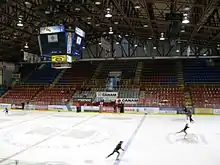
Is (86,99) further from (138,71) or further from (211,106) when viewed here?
(211,106)

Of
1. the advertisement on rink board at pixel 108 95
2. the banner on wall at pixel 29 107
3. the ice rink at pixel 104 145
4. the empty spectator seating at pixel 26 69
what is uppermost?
the empty spectator seating at pixel 26 69

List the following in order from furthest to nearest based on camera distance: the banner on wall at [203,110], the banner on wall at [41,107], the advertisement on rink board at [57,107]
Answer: the banner on wall at [41,107]
the advertisement on rink board at [57,107]
the banner on wall at [203,110]

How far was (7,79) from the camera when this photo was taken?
4016 centimetres

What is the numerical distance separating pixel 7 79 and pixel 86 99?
15.1 meters

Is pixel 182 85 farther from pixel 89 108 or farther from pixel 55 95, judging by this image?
pixel 55 95

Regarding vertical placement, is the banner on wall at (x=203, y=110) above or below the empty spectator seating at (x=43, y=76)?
below

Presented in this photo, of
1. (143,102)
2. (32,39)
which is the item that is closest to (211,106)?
(143,102)

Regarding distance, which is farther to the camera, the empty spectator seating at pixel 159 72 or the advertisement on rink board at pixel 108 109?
the empty spectator seating at pixel 159 72

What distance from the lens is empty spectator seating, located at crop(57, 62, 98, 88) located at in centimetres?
3516

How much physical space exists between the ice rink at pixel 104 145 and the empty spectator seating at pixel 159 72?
14397 mm

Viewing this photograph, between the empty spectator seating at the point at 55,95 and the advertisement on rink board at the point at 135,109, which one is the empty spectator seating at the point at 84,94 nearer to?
the empty spectator seating at the point at 55,95

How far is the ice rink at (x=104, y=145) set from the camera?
9992 mm

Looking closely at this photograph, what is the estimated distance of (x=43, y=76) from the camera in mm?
38562

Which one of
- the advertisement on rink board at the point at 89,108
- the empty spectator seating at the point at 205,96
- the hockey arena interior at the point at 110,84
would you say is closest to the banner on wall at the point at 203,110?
the hockey arena interior at the point at 110,84
